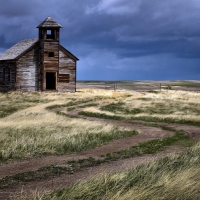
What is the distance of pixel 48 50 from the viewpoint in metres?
49.1

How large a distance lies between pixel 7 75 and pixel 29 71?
349 cm

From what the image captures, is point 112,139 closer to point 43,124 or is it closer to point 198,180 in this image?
point 43,124

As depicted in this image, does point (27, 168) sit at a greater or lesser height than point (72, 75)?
lesser

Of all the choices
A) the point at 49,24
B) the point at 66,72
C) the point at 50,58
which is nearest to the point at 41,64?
the point at 50,58

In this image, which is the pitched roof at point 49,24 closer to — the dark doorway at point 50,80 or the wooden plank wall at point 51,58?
the wooden plank wall at point 51,58

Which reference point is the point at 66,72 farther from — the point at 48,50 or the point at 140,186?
the point at 140,186

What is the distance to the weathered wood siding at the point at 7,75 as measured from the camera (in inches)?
1902

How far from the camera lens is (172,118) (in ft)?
86.2

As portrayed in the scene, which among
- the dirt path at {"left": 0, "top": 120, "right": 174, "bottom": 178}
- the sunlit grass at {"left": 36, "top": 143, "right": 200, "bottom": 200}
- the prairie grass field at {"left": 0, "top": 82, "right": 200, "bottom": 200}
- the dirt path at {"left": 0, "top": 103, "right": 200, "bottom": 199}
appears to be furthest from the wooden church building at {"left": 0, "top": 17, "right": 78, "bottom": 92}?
the sunlit grass at {"left": 36, "top": 143, "right": 200, "bottom": 200}

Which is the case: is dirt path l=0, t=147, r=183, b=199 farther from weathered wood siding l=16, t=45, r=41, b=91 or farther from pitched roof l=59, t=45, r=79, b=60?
pitched roof l=59, t=45, r=79, b=60

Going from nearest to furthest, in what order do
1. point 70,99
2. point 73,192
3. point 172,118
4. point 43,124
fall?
1. point 73,192
2. point 43,124
3. point 172,118
4. point 70,99

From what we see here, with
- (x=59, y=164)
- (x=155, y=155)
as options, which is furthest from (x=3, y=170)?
(x=155, y=155)

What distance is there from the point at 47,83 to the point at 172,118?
30.3 meters

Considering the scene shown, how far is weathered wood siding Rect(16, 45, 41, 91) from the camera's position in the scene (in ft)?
157
